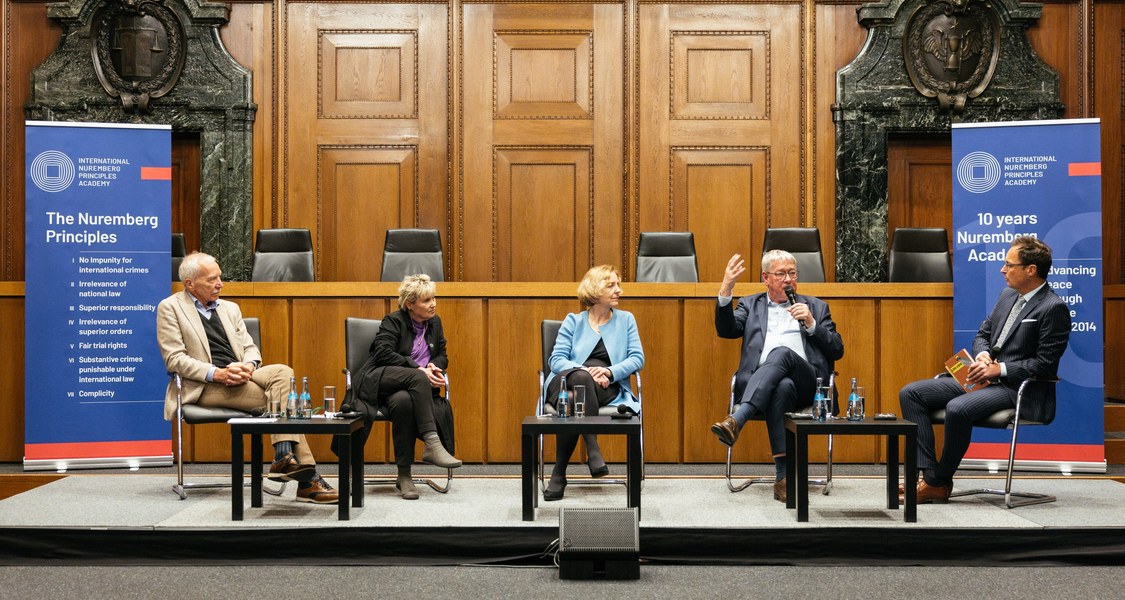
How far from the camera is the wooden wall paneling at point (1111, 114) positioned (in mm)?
7453

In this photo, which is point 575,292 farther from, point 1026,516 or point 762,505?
point 1026,516

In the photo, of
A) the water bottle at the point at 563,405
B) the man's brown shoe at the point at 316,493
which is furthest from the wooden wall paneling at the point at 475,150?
the water bottle at the point at 563,405

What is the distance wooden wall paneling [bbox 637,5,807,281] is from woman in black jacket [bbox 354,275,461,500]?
335cm

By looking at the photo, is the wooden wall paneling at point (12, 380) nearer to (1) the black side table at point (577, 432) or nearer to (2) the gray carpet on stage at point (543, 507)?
(2) the gray carpet on stage at point (543, 507)

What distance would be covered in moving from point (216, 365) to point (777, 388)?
95.6 inches

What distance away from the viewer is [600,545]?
3316 millimetres

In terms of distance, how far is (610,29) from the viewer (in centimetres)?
754

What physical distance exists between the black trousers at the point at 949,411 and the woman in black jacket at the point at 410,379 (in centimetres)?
192

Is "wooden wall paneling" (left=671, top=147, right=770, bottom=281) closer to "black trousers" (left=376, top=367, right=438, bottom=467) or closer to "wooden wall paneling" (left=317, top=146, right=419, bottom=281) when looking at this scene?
"wooden wall paneling" (left=317, top=146, right=419, bottom=281)

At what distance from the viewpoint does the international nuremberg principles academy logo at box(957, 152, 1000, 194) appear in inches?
212

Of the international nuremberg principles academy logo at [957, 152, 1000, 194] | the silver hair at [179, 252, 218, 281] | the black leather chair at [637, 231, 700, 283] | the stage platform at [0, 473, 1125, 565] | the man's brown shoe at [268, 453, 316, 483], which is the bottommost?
the stage platform at [0, 473, 1125, 565]

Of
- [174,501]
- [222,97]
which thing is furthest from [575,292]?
[222,97]

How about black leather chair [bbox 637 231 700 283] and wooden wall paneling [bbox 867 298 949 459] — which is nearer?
wooden wall paneling [bbox 867 298 949 459]

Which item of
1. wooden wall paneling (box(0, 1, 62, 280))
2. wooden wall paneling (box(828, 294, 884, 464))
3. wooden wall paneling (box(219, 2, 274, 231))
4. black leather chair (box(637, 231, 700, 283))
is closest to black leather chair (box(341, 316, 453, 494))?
wooden wall paneling (box(828, 294, 884, 464))
